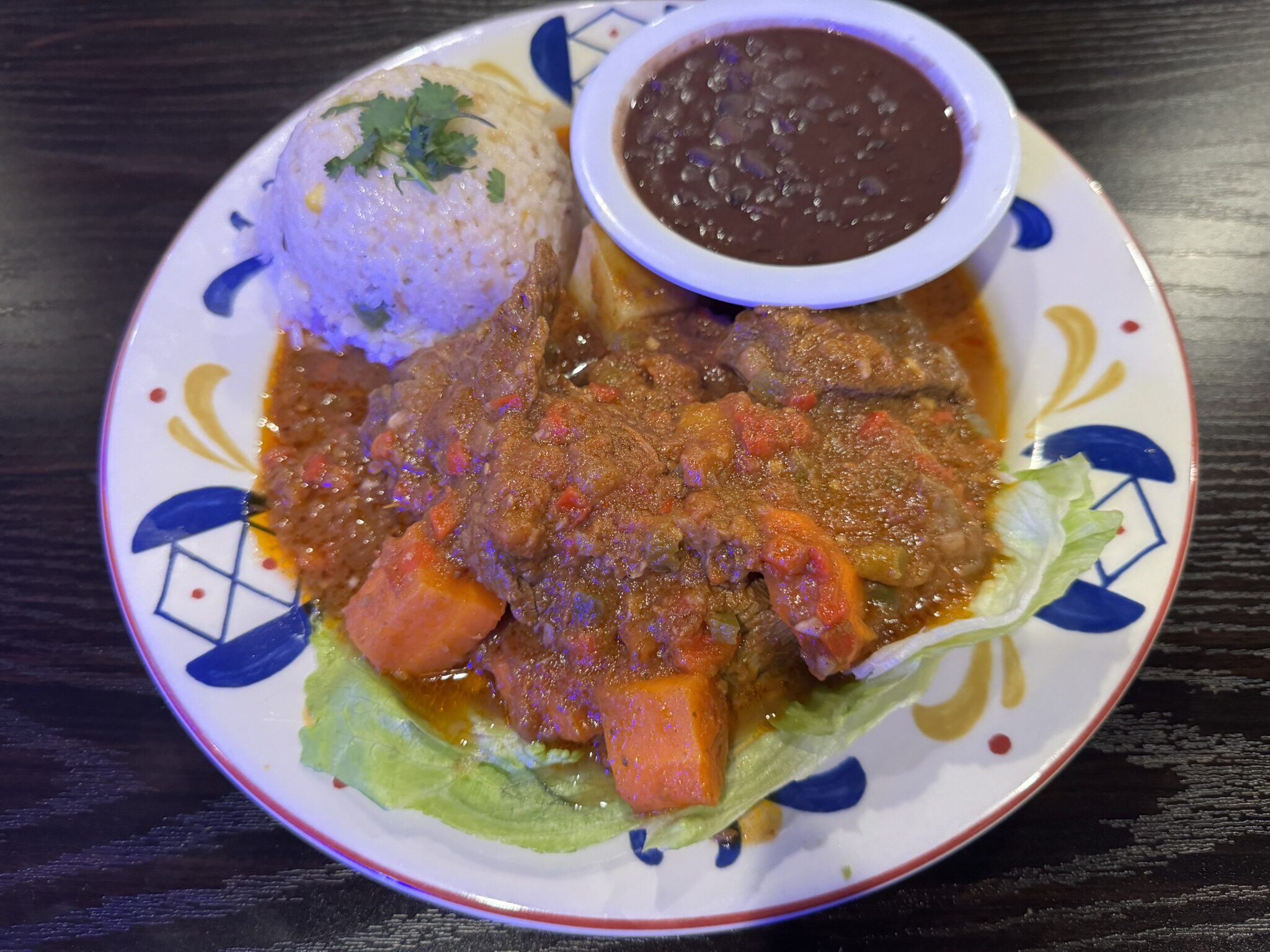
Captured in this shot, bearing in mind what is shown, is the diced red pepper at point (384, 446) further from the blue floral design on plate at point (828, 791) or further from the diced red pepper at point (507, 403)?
the blue floral design on plate at point (828, 791)

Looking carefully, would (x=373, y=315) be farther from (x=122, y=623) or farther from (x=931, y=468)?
(x=931, y=468)

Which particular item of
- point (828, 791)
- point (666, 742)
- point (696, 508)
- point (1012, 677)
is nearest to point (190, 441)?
point (696, 508)

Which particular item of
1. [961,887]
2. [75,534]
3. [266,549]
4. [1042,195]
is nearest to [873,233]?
[1042,195]

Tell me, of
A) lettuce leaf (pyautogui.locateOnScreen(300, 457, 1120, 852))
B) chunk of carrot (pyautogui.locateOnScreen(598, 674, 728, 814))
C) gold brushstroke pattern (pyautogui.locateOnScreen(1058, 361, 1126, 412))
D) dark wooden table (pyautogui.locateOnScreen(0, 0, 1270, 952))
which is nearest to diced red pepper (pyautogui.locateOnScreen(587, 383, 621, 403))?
chunk of carrot (pyautogui.locateOnScreen(598, 674, 728, 814))

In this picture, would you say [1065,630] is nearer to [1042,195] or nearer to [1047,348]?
[1047,348]

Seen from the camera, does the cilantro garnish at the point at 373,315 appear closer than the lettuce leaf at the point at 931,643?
No

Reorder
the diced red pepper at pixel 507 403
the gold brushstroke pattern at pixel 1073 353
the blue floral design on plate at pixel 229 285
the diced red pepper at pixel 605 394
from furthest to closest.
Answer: the blue floral design on plate at pixel 229 285 < the gold brushstroke pattern at pixel 1073 353 < the diced red pepper at pixel 605 394 < the diced red pepper at pixel 507 403

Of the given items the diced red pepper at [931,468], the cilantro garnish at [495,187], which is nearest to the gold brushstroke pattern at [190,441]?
the cilantro garnish at [495,187]
